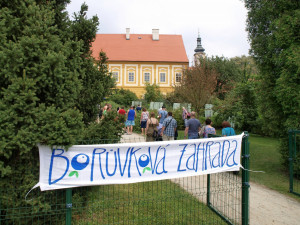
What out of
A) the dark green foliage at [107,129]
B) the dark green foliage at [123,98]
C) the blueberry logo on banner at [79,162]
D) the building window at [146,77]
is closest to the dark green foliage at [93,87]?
the dark green foliage at [107,129]

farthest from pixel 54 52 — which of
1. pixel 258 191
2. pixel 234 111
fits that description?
pixel 234 111

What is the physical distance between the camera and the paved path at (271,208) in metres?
5.22

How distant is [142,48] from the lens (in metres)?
53.5

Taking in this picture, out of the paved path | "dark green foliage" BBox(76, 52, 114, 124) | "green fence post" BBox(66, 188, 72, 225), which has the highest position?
"dark green foliage" BBox(76, 52, 114, 124)

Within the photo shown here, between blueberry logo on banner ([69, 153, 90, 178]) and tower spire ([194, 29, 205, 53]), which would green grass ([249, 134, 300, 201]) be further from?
tower spire ([194, 29, 205, 53])

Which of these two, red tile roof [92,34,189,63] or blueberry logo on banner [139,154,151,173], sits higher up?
red tile roof [92,34,189,63]

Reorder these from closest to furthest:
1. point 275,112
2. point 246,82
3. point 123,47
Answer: point 275,112
point 246,82
point 123,47

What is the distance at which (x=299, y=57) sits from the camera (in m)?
7.46

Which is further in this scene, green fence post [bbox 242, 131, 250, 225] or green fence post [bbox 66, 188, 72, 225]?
green fence post [bbox 242, 131, 250, 225]

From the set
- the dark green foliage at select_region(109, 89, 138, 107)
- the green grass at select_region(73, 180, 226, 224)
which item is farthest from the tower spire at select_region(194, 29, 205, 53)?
the green grass at select_region(73, 180, 226, 224)

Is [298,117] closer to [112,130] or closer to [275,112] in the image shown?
[275,112]

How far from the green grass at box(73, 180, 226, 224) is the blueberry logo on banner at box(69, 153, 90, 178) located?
86 centimetres

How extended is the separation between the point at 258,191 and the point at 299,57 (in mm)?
3986

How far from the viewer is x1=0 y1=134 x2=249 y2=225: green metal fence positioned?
11.5 ft
